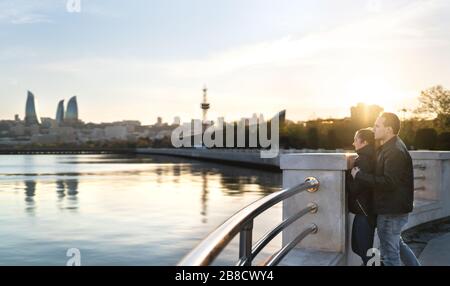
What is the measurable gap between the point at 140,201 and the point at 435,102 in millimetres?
51552

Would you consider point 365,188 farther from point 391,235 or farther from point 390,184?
point 391,235

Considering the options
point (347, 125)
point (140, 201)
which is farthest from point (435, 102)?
point (140, 201)

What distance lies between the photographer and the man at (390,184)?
18.0ft

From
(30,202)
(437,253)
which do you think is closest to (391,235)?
(437,253)

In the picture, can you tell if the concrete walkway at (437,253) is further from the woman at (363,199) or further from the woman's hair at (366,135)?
the woman's hair at (366,135)

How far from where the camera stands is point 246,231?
4.08 meters

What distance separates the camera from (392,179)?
5.46m

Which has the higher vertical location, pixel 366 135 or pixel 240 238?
pixel 366 135

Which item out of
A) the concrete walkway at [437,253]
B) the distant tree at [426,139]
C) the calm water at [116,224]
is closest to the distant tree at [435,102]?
the distant tree at [426,139]

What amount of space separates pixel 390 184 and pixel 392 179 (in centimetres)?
5

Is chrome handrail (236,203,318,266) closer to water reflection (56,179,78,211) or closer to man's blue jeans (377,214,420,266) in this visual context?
man's blue jeans (377,214,420,266)
